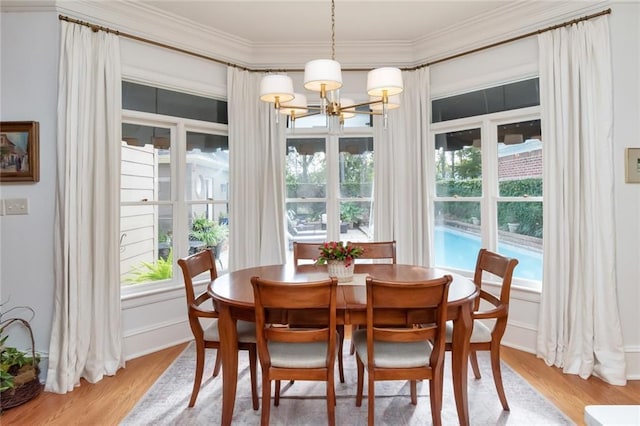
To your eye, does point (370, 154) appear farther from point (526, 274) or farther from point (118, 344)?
point (118, 344)

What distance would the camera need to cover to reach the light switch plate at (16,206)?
265 cm

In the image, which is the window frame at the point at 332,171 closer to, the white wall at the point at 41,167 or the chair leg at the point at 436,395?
the white wall at the point at 41,167

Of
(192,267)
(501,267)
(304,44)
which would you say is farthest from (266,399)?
(304,44)

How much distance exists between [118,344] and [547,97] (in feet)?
13.2

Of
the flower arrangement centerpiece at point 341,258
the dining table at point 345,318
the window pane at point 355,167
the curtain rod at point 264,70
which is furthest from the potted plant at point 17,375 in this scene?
the window pane at point 355,167

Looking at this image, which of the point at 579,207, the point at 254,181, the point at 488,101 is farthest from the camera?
the point at 254,181

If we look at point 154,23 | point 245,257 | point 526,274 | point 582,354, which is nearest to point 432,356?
point 582,354

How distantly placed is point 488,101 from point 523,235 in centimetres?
131

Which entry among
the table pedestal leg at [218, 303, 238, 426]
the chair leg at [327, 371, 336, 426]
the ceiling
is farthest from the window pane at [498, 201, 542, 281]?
the table pedestal leg at [218, 303, 238, 426]

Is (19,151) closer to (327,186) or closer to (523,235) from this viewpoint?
(327,186)

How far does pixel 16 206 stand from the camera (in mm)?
2660

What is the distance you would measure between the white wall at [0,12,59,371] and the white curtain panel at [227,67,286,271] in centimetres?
149

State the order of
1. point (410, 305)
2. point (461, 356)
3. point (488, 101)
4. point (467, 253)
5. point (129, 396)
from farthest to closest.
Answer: point (467, 253) < point (488, 101) < point (129, 396) < point (461, 356) < point (410, 305)

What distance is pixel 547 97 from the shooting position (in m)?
2.88
